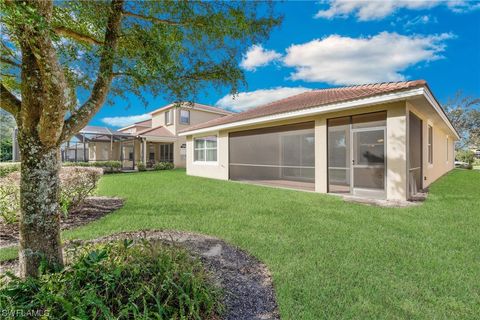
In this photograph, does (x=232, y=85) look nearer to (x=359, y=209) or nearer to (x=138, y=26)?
(x=138, y=26)

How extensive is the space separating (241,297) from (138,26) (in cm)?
378

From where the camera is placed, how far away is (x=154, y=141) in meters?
22.6

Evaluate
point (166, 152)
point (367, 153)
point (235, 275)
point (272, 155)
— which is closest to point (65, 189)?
point (235, 275)

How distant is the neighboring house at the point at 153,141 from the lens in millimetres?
21750

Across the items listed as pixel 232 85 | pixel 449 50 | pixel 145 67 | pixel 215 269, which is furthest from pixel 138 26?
pixel 449 50

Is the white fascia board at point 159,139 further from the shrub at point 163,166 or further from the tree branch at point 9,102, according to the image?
the tree branch at point 9,102

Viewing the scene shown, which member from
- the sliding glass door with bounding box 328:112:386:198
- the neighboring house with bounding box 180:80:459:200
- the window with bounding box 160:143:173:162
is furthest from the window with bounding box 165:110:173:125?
the sliding glass door with bounding box 328:112:386:198

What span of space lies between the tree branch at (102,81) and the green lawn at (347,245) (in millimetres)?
2494

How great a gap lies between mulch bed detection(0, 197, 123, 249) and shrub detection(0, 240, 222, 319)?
2609 mm

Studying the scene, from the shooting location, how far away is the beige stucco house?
21750 millimetres

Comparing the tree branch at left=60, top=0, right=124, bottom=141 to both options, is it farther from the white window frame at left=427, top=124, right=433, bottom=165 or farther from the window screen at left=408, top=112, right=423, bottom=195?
the white window frame at left=427, top=124, right=433, bottom=165

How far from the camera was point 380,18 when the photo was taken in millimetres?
9094

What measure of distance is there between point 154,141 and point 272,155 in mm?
12927

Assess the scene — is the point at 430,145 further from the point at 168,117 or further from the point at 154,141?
the point at 168,117
